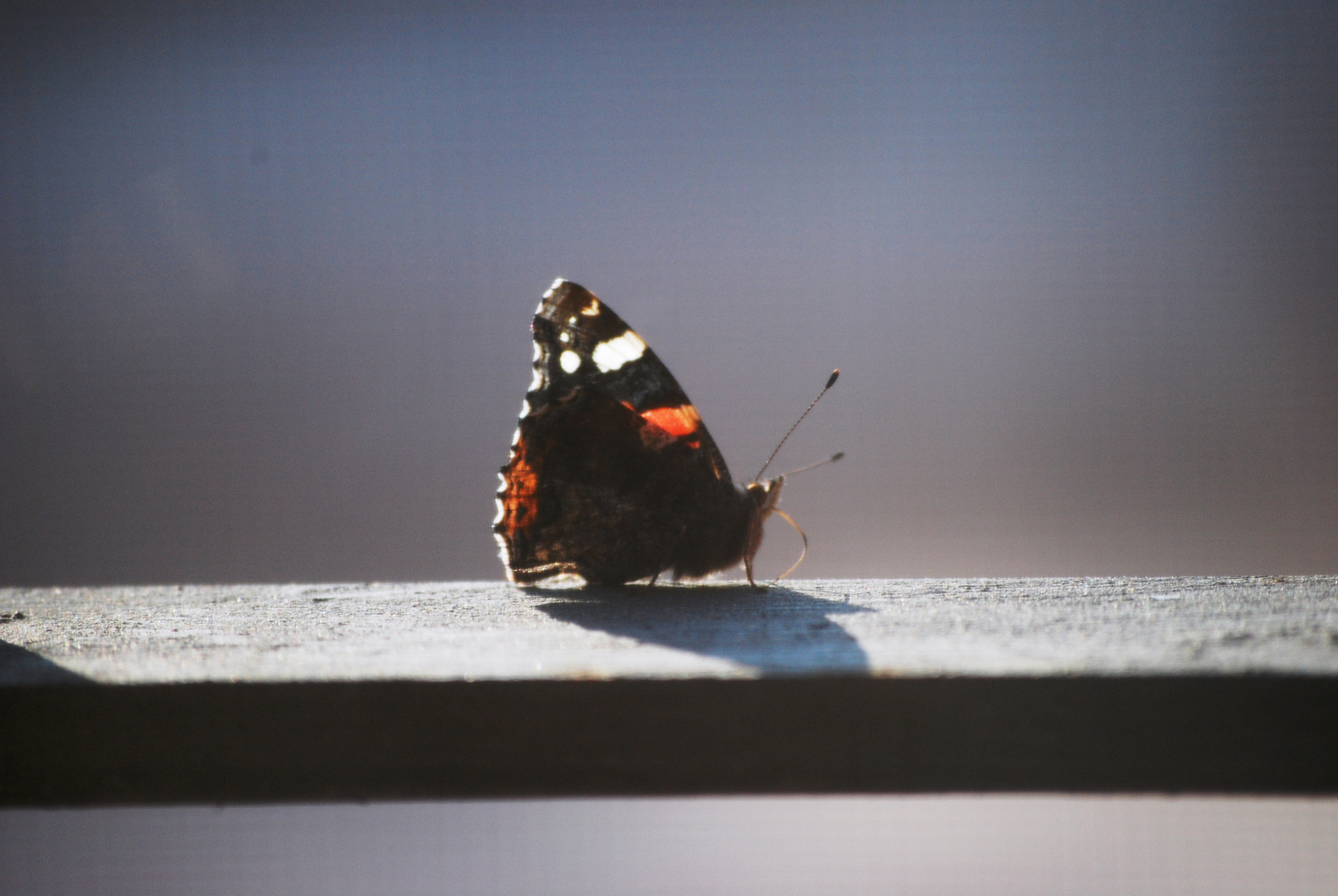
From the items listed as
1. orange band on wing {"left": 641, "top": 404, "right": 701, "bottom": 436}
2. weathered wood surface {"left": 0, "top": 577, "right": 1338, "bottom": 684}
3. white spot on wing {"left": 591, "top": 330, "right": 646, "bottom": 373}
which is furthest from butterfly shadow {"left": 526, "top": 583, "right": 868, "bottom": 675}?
white spot on wing {"left": 591, "top": 330, "right": 646, "bottom": 373}

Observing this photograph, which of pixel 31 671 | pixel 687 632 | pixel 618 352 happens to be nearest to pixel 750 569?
pixel 618 352

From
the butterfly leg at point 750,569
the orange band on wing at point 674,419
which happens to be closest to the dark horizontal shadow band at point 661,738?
the butterfly leg at point 750,569

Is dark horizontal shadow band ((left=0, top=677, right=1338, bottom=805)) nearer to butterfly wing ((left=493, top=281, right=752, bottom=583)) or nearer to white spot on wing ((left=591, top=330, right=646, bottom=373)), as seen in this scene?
butterfly wing ((left=493, top=281, right=752, bottom=583))

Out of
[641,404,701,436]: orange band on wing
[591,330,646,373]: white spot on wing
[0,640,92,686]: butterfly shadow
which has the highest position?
[591,330,646,373]: white spot on wing

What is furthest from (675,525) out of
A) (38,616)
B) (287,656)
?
(38,616)

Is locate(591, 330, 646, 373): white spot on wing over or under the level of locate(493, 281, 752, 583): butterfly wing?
over

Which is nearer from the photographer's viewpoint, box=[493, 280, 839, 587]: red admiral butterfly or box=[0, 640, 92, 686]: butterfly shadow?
box=[0, 640, 92, 686]: butterfly shadow

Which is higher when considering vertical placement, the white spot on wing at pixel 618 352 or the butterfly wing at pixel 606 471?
the white spot on wing at pixel 618 352

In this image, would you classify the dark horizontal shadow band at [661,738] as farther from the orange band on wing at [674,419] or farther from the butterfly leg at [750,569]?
the orange band on wing at [674,419]
